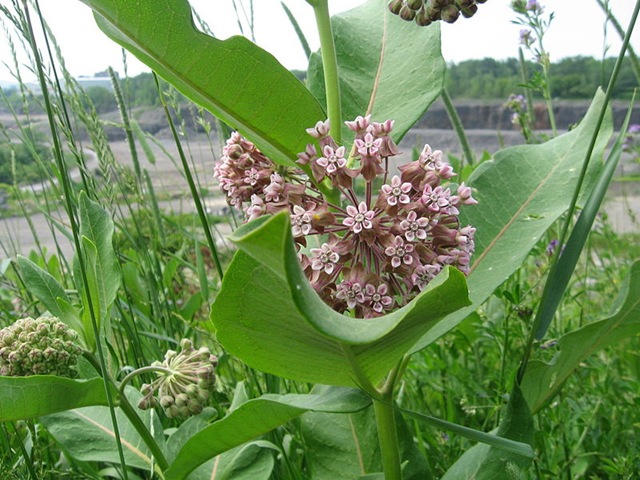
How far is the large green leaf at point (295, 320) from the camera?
0.66m

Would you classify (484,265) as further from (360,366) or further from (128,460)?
(128,460)

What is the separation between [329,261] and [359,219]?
7cm

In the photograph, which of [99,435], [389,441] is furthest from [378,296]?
[99,435]

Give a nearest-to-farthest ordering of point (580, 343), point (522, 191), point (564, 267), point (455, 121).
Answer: point (564, 267) → point (580, 343) → point (522, 191) → point (455, 121)

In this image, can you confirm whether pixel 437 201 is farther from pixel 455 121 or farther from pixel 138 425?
pixel 455 121

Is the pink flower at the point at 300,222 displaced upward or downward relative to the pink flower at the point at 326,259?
upward

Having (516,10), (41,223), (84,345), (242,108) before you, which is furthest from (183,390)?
(41,223)

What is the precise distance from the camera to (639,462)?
1.26 meters

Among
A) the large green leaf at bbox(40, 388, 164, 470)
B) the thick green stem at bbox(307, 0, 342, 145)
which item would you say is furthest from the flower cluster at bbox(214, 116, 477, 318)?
the large green leaf at bbox(40, 388, 164, 470)

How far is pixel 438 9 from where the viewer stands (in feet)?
3.36

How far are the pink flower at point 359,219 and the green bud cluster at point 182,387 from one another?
0.36 metres

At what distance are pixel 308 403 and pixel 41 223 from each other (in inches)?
224

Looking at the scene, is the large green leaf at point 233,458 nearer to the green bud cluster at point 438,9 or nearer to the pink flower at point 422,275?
the pink flower at point 422,275

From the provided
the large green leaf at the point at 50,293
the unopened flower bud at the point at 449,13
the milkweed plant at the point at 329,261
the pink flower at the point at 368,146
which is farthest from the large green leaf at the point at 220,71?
the large green leaf at the point at 50,293
